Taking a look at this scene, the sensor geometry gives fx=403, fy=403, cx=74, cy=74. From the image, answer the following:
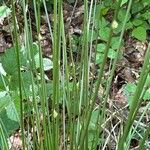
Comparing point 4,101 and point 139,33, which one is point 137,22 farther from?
point 4,101

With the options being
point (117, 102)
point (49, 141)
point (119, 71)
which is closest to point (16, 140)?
point (117, 102)

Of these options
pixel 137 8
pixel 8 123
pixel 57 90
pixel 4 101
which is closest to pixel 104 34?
pixel 137 8

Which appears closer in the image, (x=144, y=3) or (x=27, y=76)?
(x=27, y=76)

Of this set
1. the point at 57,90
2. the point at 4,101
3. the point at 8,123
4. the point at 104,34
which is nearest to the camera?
the point at 57,90

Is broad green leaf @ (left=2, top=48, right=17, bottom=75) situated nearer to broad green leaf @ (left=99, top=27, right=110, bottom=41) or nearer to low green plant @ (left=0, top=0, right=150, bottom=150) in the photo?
low green plant @ (left=0, top=0, right=150, bottom=150)

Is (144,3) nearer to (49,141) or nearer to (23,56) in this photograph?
(23,56)

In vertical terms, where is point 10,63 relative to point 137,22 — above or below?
above

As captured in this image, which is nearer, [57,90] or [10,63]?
[57,90]

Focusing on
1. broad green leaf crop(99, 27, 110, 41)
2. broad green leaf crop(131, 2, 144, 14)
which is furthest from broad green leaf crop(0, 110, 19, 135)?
broad green leaf crop(131, 2, 144, 14)
